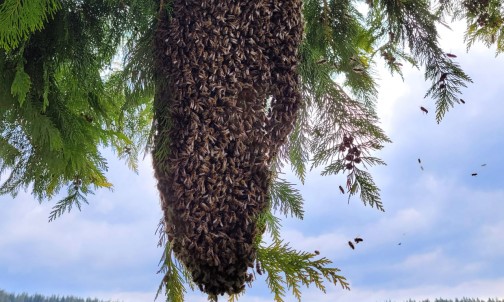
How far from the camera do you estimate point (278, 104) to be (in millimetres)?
2299

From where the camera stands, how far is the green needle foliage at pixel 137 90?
2.35 meters

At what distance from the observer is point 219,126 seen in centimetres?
213

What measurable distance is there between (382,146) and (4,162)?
6.71 ft

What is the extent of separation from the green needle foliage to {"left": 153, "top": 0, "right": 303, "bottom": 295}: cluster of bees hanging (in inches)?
6.0

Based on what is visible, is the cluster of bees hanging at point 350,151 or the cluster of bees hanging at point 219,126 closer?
the cluster of bees hanging at point 219,126

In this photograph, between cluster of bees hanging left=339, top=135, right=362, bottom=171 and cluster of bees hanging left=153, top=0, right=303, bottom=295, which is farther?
cluster of bees hanging left=339, top=135, right=362, bottom=171

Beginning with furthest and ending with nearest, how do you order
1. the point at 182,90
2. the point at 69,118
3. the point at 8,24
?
the point at 69,118 → the point at 182,90 → the point at 8,24

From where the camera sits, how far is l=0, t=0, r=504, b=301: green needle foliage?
7.72 feet

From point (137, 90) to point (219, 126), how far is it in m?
0.55

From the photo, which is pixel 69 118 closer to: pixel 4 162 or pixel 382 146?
pixel 4 162

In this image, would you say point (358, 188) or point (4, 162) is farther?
point (4, 162)

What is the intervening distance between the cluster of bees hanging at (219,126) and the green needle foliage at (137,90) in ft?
0.50

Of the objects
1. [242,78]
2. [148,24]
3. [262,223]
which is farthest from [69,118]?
[262,223]

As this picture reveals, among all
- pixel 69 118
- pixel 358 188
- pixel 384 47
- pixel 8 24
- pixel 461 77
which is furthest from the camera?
pixel 384 47
